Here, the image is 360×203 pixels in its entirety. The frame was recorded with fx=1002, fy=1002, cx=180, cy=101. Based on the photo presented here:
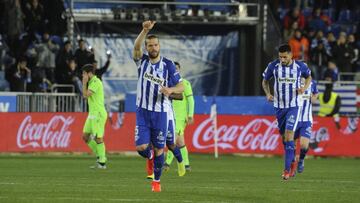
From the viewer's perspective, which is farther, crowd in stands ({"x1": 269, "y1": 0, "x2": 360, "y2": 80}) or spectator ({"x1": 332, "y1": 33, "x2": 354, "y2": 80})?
crowd in stands ({"x1": 269, "y1": 0, "x2": 360, "y2": 80})

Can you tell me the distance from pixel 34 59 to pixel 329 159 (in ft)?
33.5

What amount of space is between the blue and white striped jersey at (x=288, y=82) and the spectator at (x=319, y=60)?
15.8 metres

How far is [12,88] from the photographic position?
32219 millimetres

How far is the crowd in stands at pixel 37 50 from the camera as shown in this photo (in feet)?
107

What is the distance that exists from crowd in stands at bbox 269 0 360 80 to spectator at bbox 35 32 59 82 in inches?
331

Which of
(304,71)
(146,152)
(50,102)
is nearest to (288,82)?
(304,71)

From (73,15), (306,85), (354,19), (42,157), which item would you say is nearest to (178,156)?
(306,85)

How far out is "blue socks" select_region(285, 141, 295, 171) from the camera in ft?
63.2

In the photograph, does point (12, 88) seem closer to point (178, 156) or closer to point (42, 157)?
point (42, 157)

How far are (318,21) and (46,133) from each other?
1273cm

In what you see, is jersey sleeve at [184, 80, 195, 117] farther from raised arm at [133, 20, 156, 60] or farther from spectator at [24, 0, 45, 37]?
spectator at [24, 0, 45, 37]

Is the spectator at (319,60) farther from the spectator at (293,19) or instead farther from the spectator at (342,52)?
the spectator at (293,19)

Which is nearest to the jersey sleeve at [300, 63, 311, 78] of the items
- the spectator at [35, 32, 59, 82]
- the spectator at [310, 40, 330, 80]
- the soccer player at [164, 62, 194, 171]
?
the soccer player at [164, 62, 194, 171]

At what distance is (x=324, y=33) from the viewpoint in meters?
38.1
